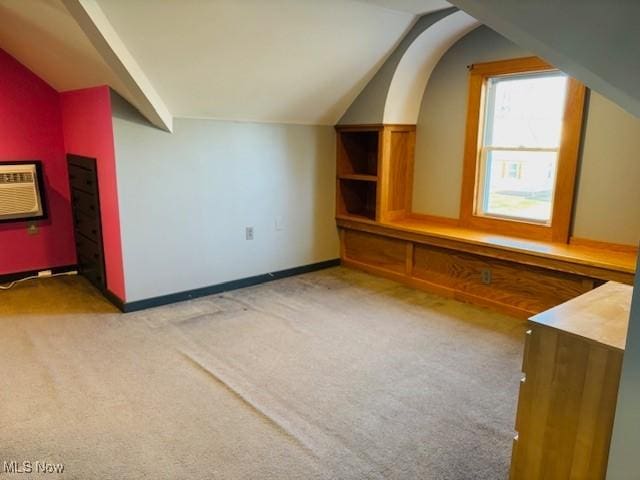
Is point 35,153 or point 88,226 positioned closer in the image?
point 88,226

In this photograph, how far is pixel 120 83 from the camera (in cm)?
298

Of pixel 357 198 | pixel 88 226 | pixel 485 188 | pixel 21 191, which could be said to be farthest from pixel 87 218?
pixel 485 188

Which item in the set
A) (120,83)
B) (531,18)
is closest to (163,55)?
(120,83)

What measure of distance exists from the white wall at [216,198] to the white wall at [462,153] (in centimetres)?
98

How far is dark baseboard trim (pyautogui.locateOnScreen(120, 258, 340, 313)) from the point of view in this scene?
3.49m

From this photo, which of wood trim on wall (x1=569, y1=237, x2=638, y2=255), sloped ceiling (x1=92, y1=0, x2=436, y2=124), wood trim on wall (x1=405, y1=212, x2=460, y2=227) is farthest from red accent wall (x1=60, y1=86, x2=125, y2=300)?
wood trim on wall (x1=569, y1=237, x2=638, y2=255)

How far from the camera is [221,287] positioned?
3.94 meters

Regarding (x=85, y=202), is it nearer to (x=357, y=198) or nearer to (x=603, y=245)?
(x=357, y=198)

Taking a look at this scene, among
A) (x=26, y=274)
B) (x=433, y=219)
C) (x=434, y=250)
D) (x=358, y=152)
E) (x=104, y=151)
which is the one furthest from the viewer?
(x=358, y=152)

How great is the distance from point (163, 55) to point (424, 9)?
72.6 inches

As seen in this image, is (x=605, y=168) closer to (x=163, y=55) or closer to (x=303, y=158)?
(x=303, y=158)

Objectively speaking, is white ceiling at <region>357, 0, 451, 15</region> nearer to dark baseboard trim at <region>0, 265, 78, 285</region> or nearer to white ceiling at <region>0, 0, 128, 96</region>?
white ceiling at <region>0, 0, 128, 96</region>

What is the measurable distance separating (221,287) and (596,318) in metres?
2.99

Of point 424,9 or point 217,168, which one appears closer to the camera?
point 424,9
